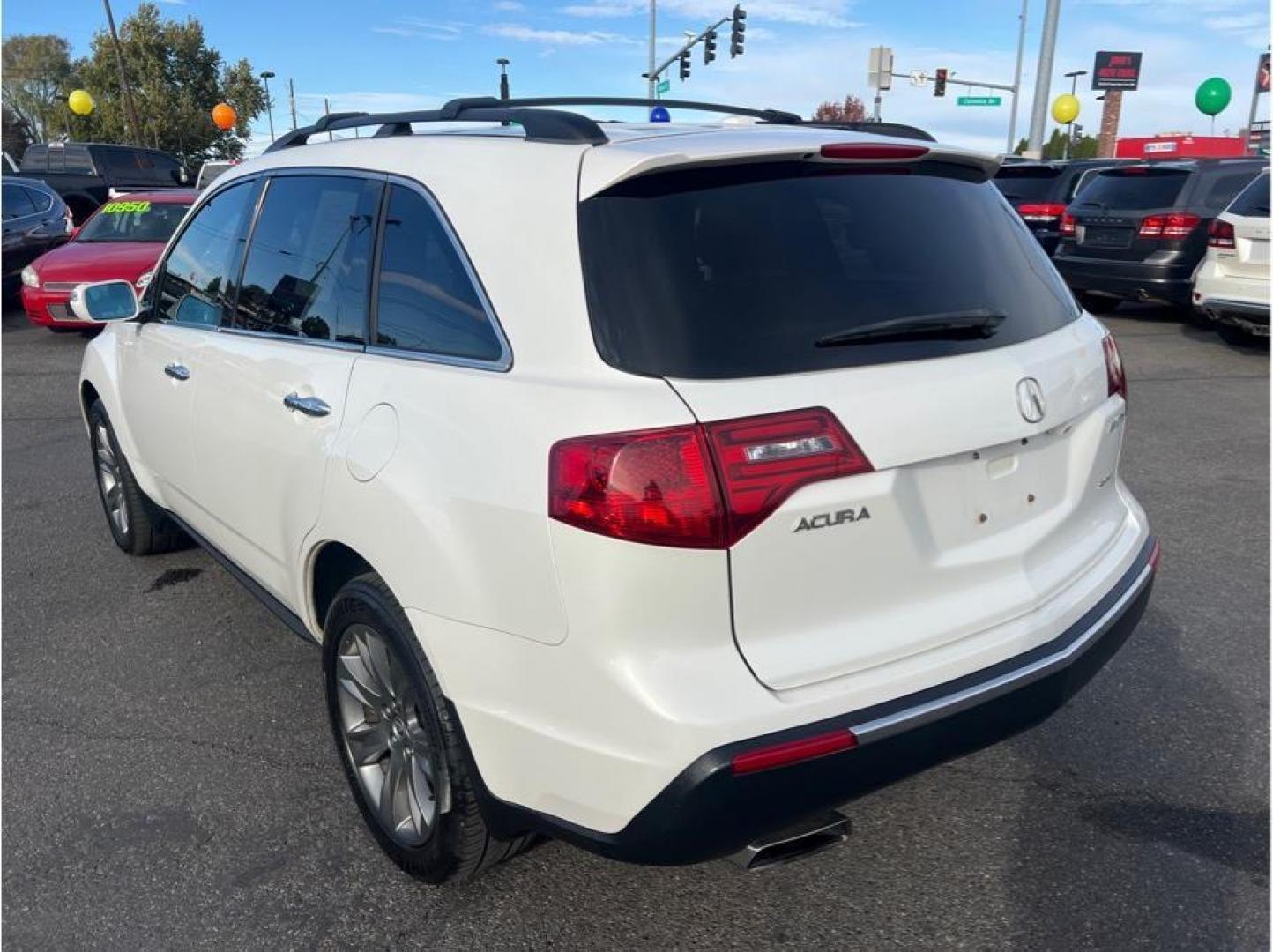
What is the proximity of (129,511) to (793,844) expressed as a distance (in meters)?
3.63

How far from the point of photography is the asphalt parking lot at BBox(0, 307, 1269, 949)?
8.02ft

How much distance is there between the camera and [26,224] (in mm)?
13625

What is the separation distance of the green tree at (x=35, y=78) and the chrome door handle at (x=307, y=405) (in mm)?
76198

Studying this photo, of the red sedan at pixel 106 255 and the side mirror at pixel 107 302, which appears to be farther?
the red sedan at pixel 106 255

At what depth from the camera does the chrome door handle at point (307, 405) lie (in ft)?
8.59

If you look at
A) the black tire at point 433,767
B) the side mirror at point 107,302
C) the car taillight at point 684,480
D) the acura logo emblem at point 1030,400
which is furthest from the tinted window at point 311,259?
the acura logo emblem at point 1030,400

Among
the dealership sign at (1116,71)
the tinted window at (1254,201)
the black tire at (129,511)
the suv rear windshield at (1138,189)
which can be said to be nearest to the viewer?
the black tire at (129,511)

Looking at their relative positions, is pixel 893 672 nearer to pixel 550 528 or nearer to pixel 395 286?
pixel 550 528

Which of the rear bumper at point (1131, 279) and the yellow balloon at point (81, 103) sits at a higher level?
the yellow balloon at point (81, 103)

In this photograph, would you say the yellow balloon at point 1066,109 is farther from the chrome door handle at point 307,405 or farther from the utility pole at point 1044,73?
the chrome door handle at point 307,405

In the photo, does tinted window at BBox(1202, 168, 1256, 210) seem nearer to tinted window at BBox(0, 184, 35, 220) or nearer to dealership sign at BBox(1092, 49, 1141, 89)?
tinted window at BBox(0, 184, 35, 220)

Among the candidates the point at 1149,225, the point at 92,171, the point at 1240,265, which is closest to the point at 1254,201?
the point at 1240,265

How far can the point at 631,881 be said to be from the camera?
102 inches

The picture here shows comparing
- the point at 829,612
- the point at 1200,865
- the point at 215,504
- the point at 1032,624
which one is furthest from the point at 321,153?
the point at 1200,865
